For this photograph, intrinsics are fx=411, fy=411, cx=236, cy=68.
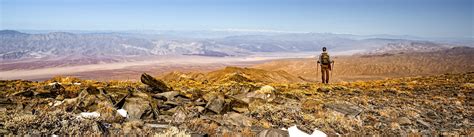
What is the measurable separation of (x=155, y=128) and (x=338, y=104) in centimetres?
618

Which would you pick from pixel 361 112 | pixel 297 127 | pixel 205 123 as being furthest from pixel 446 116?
pixel 205 123

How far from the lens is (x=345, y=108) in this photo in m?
11.8

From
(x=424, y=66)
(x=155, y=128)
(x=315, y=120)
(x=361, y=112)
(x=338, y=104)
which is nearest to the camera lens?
(x=155, y=128)

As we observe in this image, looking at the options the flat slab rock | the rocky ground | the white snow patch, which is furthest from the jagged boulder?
the white snow patch

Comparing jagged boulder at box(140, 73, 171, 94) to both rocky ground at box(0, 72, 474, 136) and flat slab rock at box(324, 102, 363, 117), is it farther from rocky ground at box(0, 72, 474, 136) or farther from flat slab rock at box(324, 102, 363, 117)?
flat slab rock at box(324, 102, 363, 117)

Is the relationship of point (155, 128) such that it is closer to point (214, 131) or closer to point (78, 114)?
point (214, 131)

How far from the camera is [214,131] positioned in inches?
341

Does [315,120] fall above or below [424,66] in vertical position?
above

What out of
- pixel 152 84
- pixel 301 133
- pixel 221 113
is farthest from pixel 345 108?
pixel 152 84

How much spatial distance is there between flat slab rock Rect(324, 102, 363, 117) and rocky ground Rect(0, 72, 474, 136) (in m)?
0.03

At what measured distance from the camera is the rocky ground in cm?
825

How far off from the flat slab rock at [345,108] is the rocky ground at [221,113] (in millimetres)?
27

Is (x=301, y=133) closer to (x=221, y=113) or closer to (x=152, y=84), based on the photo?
(x=221, y=113)

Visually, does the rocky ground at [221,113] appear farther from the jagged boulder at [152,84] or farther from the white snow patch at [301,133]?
the white snow patch at [301,133]
